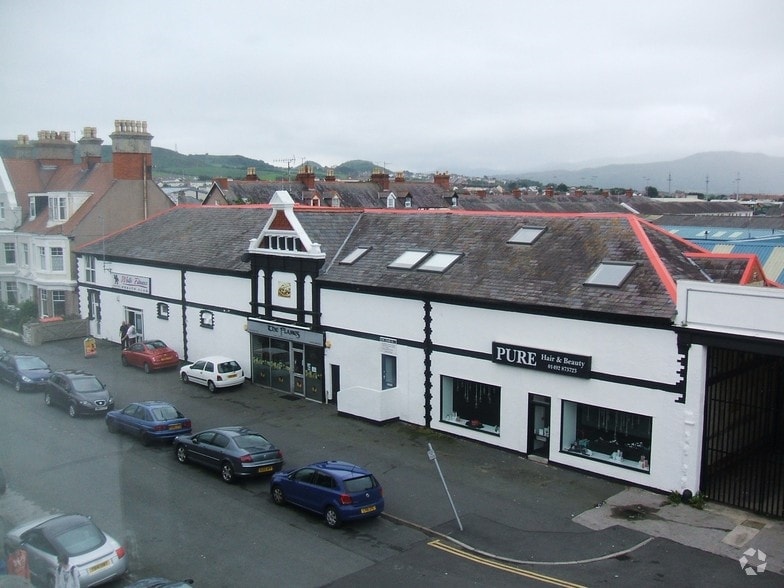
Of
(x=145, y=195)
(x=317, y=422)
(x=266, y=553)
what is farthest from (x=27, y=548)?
(x=145, y=195)

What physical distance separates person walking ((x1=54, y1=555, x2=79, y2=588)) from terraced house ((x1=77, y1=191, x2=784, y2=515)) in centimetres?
1184

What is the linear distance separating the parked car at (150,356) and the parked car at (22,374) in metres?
4.79

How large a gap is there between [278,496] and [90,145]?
34328 mm

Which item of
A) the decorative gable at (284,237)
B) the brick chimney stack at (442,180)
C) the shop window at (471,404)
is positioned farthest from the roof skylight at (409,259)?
the brick chimney stack at (442,180)

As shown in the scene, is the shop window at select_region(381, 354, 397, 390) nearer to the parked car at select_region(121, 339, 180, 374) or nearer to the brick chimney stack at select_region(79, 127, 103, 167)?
the parked car at select_region(121, 339, 180, 374)

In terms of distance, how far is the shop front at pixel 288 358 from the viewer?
25547mm

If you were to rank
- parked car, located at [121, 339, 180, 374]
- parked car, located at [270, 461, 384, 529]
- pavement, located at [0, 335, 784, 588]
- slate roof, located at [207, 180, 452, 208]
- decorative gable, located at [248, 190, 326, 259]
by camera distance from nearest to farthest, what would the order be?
pavement, located at [0, 335, 784, 588] < parked car, located at [270, 461, 384, 529] < decorative gable, located at [248, 190, 326, 259] < parked car, located at [121, 339, 180, 374] < slate roof, located at [207, 180, 452, 208]

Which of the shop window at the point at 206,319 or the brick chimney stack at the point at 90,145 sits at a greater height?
the brick chimney stack at the point at 90,145

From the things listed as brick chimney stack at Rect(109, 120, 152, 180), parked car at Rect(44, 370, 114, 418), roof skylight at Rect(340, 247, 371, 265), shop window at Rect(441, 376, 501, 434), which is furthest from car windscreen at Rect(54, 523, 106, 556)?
brick chimney stack at Rect(109, 120, 152, 180)

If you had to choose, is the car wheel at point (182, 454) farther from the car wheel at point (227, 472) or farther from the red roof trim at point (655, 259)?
the red roof trim at point (655, 259)

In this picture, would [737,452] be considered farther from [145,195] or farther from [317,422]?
[145,195]

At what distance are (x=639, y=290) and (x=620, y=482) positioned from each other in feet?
15.5

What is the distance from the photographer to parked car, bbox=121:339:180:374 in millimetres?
29422

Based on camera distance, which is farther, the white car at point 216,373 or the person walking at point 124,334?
the person walking at point 124,334
